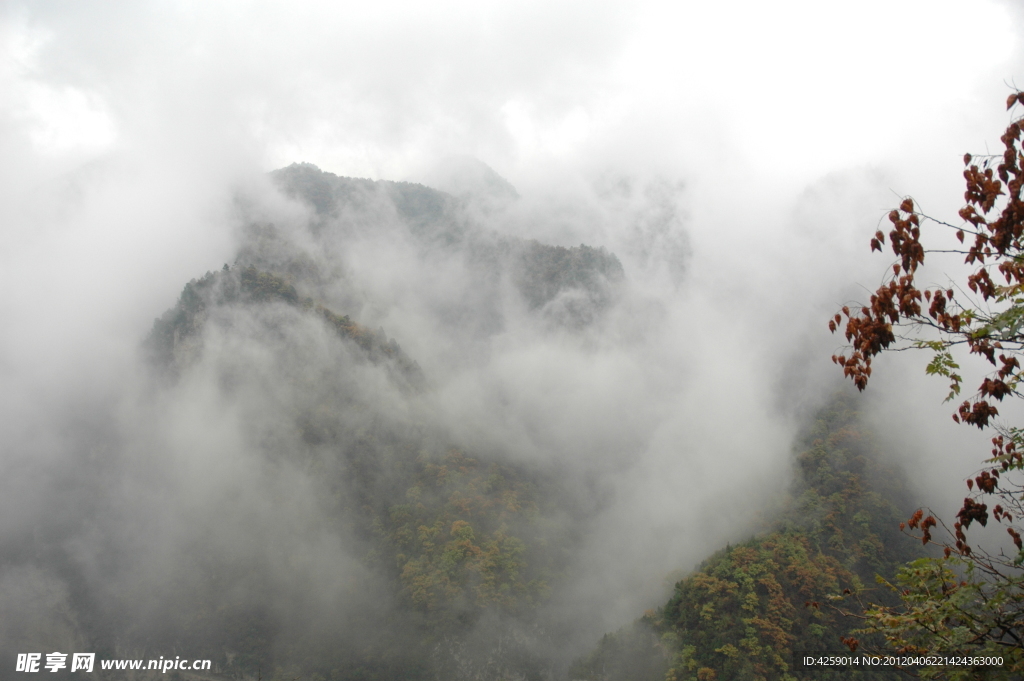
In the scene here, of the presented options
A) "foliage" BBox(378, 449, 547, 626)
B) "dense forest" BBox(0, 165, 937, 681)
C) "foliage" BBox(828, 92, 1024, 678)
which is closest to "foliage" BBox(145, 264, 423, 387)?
"dense forest" BBox(0, 165, 937, 681)

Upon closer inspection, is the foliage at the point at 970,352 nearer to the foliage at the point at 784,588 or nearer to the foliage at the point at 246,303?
the foliage at the point at 784,588

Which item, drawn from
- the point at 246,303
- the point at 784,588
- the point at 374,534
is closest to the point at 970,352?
the point at 784,588

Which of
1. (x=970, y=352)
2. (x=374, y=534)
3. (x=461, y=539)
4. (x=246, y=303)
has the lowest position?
(x=970, y=352)

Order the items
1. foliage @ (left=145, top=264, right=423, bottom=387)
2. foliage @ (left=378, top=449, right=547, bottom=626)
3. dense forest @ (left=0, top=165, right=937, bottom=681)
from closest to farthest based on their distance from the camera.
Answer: dense forest @ (left=0, top=165, right=937, bottom=681)
foliage @ (left=378, top=449, right=547, bottom=626)
foliage @ (left=145, top=264, right=423, bottom=387)

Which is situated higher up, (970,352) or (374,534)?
(374,534)

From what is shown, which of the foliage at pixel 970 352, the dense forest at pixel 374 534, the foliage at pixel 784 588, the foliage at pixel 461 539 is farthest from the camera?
the foliage at pixel 461 539

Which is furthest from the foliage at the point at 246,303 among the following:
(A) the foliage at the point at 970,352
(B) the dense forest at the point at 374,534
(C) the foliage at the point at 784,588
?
(A) the foliage at the point at 970,352

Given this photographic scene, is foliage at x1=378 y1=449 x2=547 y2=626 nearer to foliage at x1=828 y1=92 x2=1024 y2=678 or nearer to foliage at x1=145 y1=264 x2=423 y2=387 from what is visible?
foliage at x1=145 y1=264 x2=423 y2=387

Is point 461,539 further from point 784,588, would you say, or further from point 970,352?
point 970,352

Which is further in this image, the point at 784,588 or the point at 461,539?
the point at 461,539

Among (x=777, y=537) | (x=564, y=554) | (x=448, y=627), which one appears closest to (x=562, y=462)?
(x=564, y=554)

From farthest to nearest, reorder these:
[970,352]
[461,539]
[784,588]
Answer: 1. [461,539]
2. [784,588]
3. [970,352]

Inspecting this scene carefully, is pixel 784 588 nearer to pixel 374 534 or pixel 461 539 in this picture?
pixel 461 539

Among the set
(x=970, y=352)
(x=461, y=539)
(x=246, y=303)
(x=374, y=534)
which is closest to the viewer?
(x=970, y=352)
